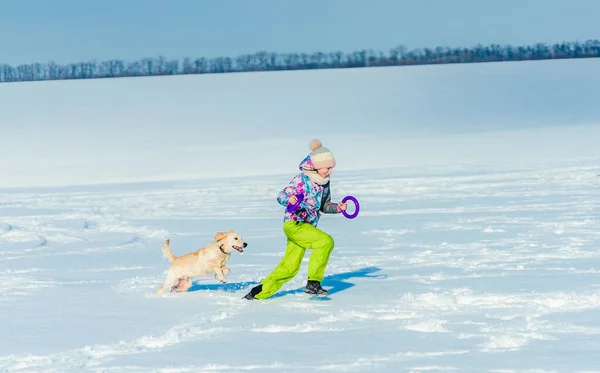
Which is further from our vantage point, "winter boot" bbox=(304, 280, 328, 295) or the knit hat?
"winter boot" bbox=(304, 280, 328, 295)

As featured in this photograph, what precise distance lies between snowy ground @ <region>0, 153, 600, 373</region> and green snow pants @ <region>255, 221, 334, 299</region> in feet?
0.65

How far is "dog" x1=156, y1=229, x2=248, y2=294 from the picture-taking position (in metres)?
7.46

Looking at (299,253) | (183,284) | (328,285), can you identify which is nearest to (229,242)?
(299,253)

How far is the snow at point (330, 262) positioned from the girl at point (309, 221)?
6.9 inches

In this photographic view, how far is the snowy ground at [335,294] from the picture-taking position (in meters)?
5.68

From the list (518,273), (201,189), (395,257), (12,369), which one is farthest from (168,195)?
(12,369)

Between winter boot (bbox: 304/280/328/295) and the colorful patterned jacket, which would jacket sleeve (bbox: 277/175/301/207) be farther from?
winter boot (bbox: 304/280/328/295)

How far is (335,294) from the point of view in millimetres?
7781

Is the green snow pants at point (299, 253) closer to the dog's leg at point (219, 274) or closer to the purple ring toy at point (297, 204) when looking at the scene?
the purple ring toy at point (297, 204)

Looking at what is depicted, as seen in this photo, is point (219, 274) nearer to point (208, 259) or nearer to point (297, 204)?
point (208, 259)

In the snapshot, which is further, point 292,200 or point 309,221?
point 309,221

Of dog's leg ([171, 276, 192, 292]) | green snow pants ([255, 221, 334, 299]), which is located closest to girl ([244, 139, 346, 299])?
green snow pants ([255, 221, 334, 299])

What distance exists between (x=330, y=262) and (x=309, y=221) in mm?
2134

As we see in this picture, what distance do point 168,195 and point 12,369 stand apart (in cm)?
1268
